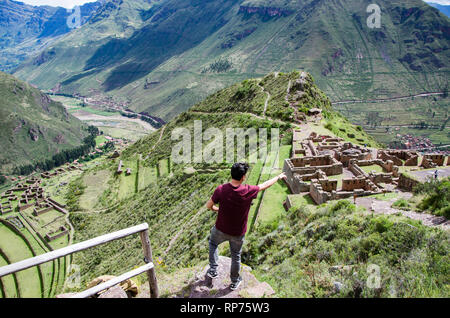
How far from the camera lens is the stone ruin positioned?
695 inches

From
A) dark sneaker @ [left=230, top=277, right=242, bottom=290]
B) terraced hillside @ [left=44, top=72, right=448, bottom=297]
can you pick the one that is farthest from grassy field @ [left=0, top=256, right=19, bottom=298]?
dark sneaker @ [left=230, top=277, right=242, bottom=290]

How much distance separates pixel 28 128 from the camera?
157m

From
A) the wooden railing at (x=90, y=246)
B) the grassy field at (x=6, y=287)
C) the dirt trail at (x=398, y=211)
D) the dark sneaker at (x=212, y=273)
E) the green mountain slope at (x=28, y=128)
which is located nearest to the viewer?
the wooden railing at (x=90, y=246)

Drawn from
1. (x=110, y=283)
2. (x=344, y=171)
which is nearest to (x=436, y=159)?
(x=344, y=171)

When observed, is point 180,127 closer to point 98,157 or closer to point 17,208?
point 17,208

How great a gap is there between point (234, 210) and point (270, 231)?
28.5 ft

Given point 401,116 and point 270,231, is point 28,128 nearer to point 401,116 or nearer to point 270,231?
point 270,231

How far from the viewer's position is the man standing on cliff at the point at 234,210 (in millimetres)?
6312

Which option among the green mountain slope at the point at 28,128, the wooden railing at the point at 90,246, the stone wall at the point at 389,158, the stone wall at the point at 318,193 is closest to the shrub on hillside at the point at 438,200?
the stone wall at the point at 318,193

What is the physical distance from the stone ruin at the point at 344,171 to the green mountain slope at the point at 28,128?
498 feet

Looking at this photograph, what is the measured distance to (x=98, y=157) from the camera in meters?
146

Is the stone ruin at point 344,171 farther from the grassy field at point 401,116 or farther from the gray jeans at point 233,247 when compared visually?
the grassy field at point 401,116

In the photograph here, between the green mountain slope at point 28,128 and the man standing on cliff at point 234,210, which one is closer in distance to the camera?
the man standing on cliff at point 234,210
